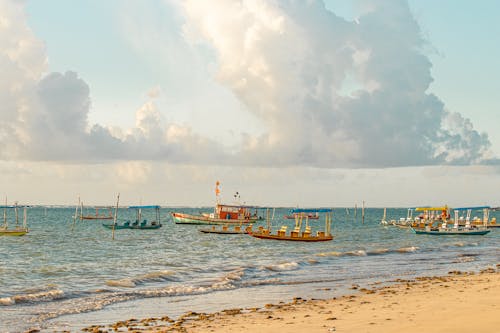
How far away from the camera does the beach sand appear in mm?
15727

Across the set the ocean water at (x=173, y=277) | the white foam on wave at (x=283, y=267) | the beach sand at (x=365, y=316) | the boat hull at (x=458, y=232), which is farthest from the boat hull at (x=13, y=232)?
the beach sand at (x=365, y=316)

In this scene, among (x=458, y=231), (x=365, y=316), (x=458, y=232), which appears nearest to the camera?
(x=365, y=316)

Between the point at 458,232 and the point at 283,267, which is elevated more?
the point at 458,232

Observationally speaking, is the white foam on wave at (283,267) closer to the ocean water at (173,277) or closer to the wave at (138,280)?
the ocean water at (173,277)

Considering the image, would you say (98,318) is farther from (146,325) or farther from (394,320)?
(394,320)

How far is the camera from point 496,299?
65.9ft

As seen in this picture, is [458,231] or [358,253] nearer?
[358,253]

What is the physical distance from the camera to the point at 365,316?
694 inches

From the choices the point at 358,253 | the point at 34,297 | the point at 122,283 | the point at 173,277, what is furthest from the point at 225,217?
the point at 34,297

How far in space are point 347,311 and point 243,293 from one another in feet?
27.9

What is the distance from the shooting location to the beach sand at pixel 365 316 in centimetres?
1573

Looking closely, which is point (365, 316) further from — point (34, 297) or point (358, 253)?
point (358, 253)

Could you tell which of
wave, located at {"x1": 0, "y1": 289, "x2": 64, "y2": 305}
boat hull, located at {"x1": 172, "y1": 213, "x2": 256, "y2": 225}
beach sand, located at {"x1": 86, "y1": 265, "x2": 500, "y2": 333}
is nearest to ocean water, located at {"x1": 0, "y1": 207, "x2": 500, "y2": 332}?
wave, located at {"x1": 0, "y1": 289, "x2": 64, "y2": 305}

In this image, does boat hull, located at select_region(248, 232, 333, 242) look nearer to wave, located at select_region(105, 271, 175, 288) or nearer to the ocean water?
the ocean water
